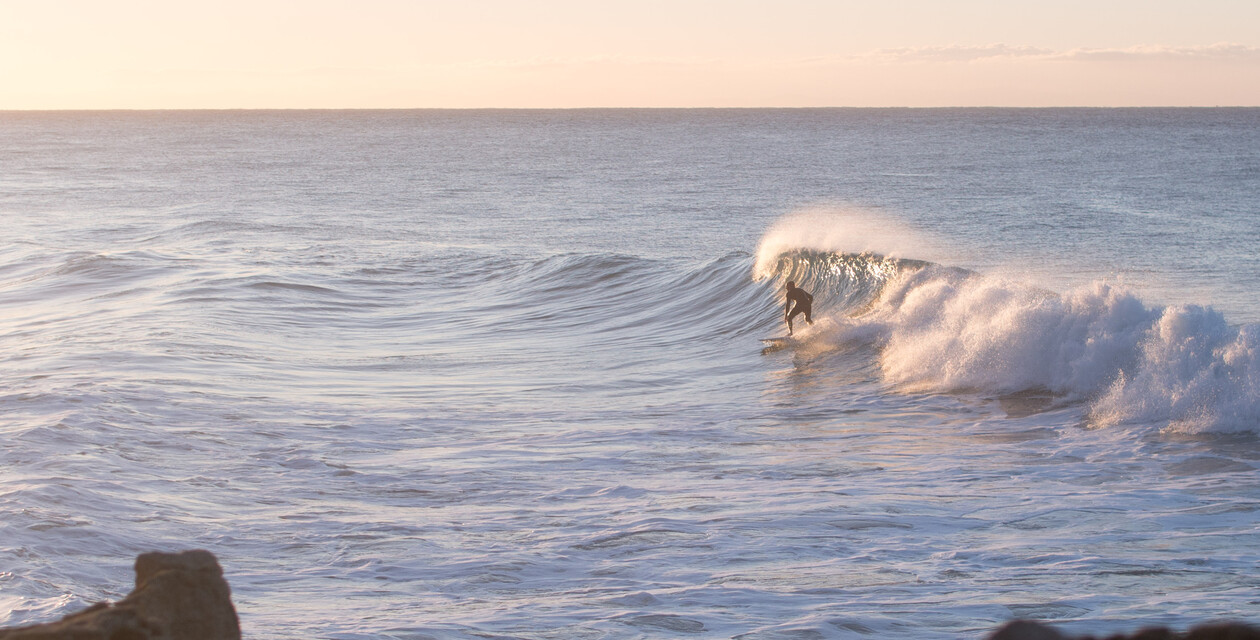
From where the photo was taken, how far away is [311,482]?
7926 mm

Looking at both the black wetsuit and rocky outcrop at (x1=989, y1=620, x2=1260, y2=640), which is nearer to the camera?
rocky outcrop at (x1=989, y1=620, x2=1260, y2=640)

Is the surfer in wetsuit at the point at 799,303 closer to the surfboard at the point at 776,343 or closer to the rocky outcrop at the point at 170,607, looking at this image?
the surfboard at the point at 776,343

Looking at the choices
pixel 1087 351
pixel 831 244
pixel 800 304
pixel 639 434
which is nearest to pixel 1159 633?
pixel 639 434

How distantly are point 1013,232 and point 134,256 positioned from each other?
21.3m

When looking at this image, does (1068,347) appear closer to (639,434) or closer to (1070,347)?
(1070,347)

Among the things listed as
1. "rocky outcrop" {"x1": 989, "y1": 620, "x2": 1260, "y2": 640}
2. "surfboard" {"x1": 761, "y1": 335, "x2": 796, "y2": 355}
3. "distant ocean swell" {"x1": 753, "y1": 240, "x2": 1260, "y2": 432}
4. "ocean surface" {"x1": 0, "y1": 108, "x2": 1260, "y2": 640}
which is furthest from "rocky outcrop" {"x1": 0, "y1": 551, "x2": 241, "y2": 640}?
"surfboard" {"x1": 761, "y1": 335, "x2": 796, "y2": 355}

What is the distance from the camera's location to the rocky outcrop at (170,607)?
2.10m

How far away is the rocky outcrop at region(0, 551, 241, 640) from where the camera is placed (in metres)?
2.10

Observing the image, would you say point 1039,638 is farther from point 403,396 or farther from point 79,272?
point 79,272

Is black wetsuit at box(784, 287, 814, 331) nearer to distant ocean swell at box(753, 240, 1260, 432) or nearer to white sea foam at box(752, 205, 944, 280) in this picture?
distant ocean swell at box(753, 240, 1260, 432)

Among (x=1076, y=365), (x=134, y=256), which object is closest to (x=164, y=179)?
(x=134, y=256)

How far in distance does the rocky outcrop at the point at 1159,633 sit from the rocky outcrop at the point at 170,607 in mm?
1555

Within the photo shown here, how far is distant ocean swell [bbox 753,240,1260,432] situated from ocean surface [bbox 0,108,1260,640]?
0.04m

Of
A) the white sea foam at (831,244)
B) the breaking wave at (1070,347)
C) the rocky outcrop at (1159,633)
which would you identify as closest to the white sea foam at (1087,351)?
the breaking wave at (1070,347)
